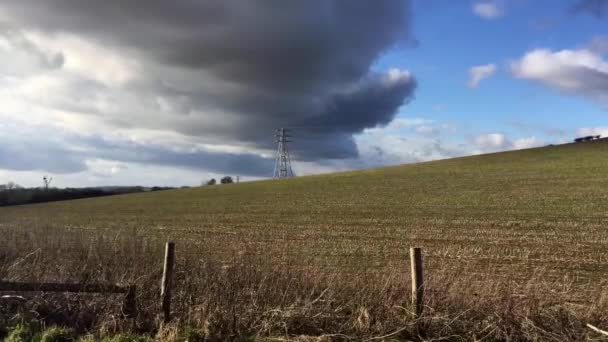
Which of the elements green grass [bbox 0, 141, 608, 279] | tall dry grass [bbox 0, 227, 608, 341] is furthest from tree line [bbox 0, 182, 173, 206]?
tall dry grass [bbox 0, 227, 608, 341]

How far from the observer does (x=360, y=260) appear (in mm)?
19453

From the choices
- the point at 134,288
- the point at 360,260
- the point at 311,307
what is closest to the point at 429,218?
the point at 360,260

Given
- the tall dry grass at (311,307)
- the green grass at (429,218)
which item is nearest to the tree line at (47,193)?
the green grass at (429,218)

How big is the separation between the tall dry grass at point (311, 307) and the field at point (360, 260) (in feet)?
0.09

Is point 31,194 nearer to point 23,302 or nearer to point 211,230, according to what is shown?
point 211,230

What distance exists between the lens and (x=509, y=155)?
69.6 meters

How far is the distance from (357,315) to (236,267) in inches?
102

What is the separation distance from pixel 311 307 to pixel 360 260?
38.7ft

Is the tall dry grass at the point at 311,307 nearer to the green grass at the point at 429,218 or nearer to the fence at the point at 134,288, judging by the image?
the fence at the point at 134,288

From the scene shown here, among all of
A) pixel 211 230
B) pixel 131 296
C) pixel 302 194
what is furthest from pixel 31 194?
pixel 131 296

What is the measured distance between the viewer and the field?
772 cm

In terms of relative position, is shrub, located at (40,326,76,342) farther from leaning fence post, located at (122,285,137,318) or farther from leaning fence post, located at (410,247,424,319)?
leaning fence post, located at (410,247,424,319)

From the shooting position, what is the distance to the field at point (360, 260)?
7719mm

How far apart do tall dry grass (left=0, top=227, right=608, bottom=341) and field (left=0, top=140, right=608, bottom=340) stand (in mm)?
27
